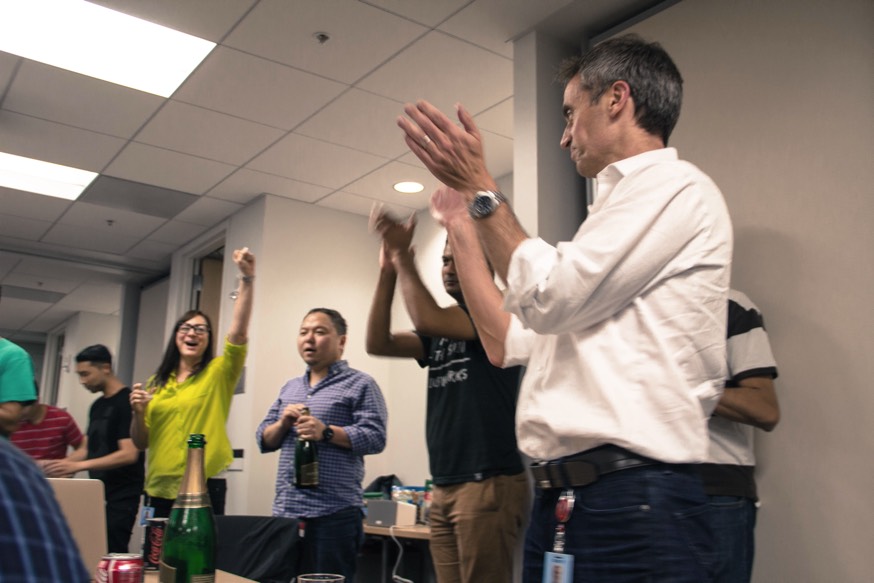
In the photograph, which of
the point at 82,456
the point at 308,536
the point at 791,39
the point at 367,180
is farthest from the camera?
the point at 367,180

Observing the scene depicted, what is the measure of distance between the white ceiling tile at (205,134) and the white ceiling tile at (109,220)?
1370 mm

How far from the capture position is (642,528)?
92 cm

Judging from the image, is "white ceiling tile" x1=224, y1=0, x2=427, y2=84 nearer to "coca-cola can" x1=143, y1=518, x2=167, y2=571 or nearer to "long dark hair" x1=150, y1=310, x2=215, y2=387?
"long dark hair" x1=150, y1=310, x2=215, y2=387

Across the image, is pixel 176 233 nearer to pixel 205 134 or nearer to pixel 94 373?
pixel 205 134

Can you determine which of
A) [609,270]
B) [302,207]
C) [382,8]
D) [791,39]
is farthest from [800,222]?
[302,207]

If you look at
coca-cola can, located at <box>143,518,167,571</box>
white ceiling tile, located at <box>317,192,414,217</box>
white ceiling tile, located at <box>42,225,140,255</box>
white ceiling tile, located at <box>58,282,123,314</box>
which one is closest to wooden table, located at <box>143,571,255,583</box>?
coca-cola can, located at <box>143,518,167,571</box>

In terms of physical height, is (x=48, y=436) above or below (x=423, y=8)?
below

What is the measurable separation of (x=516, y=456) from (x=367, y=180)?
9.58 ft

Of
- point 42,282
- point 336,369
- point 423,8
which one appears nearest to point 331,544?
point 336,369

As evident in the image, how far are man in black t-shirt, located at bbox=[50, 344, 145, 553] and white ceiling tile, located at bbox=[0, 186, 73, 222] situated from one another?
87.1 inches

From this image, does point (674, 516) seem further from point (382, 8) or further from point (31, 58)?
point (31, 58)

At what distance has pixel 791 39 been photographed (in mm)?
2346

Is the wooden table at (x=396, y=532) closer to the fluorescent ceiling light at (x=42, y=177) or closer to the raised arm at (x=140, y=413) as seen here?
the raised arm at (x=140, y=413)

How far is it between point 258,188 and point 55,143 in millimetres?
1203
